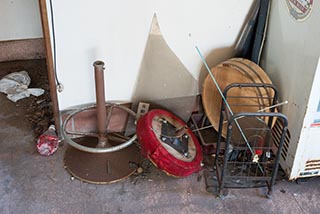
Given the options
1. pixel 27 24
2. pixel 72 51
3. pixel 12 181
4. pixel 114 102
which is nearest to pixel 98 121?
pixel 114 102

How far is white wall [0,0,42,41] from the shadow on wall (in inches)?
64.9

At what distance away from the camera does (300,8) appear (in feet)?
6.39

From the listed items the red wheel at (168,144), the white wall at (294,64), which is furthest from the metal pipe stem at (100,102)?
the white wall at (294,64)

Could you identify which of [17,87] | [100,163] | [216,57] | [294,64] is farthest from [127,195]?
[17,87]

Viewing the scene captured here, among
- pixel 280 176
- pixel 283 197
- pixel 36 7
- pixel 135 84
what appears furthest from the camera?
pixel 36 7

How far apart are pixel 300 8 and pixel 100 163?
4.54ft

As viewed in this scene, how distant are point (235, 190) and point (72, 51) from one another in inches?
47.5

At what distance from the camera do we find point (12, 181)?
217cm

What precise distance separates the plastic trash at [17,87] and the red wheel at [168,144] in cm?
115

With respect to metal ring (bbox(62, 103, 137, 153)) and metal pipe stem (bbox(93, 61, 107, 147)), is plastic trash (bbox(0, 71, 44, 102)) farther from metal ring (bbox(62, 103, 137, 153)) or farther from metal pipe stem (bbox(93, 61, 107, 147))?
metal pipe stem (bbox(93, 61, 107, 147))

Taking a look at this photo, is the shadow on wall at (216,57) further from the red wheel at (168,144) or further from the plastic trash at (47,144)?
the plastic trash at (47,144)

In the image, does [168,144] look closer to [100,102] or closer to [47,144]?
[100,102]

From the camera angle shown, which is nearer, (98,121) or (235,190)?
(235,190)

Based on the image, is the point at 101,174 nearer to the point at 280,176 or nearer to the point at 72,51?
the point at 72,51
